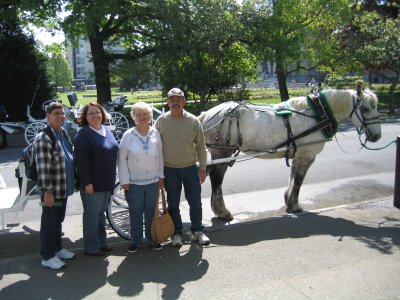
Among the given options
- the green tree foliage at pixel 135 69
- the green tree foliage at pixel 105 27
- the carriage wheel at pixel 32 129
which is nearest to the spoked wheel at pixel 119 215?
Result: the carriage wheel at pixel 32 129

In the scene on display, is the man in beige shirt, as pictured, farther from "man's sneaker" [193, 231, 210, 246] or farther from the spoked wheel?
the spoked wheel

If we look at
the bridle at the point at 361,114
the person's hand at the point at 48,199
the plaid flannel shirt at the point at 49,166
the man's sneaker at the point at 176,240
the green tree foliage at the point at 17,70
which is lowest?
the man's sneaker at the point at 176,240

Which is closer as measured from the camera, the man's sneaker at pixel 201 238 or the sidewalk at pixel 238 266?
the sidewalk at pixel 238 266

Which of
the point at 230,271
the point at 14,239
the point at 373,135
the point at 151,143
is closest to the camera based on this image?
the point at 230,271

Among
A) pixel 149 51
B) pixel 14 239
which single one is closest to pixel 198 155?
pixel 14 239

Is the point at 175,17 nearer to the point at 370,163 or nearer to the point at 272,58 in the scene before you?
the point at 272,58

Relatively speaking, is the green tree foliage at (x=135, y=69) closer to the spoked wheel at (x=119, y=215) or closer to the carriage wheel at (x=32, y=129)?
the carriage wheel at (x=32, y=129)

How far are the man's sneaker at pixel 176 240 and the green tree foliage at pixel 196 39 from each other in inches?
589

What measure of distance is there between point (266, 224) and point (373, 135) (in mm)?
2208

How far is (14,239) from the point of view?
5484mm

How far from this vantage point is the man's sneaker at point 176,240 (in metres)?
5.02

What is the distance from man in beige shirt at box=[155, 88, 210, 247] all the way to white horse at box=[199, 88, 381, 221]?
3.46 ft

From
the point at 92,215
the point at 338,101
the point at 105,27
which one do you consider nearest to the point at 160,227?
the point at 92,215

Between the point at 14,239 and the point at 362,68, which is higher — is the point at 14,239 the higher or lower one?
the lower one
